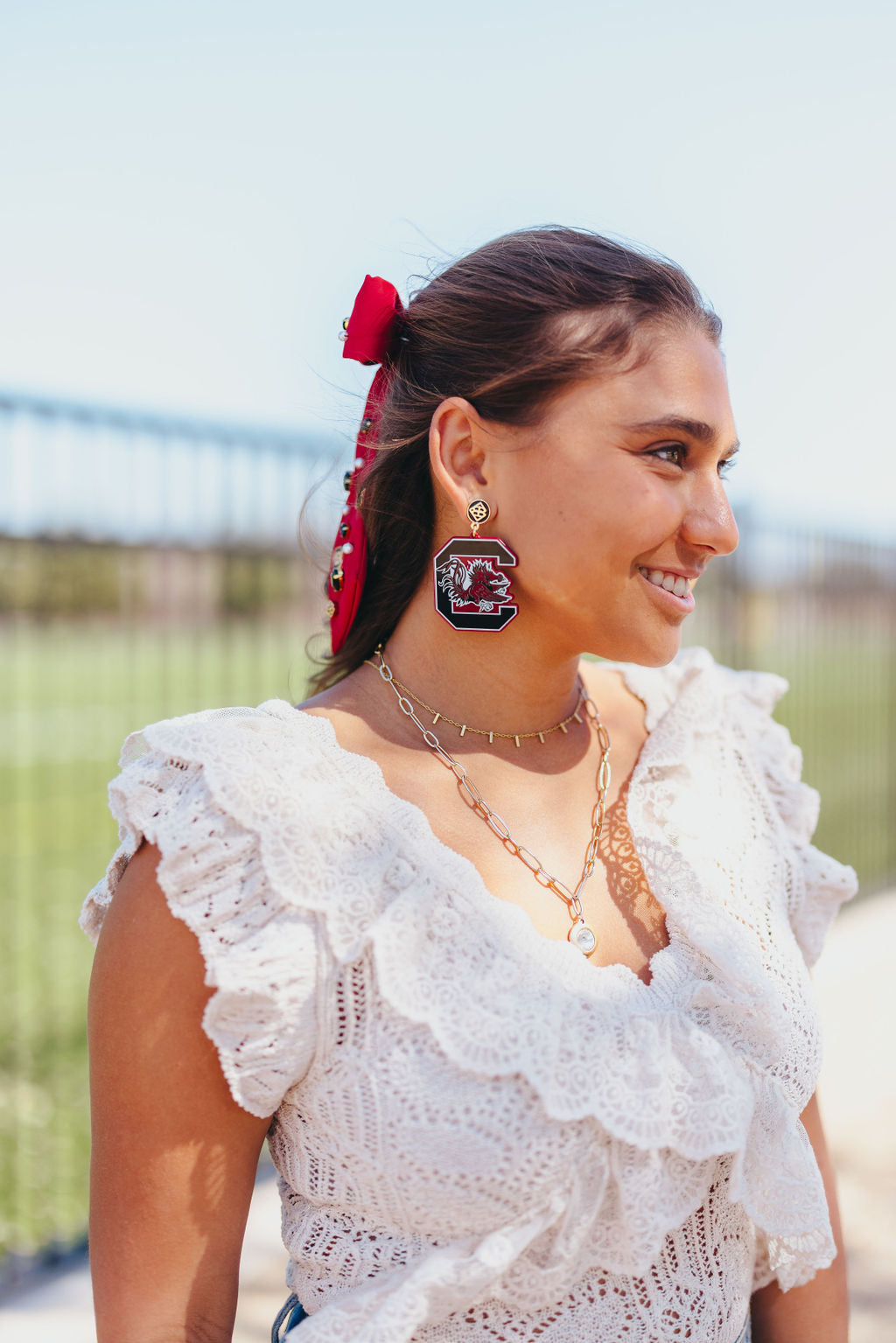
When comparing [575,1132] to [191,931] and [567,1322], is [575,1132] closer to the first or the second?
[567,1322]

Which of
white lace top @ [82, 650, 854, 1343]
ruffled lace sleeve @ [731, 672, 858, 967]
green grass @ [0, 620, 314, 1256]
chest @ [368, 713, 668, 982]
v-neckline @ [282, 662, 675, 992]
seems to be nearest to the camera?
white lace top @ [82, 650, 854, 1343]

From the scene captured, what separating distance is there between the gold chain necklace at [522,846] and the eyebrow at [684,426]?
0.53 meters

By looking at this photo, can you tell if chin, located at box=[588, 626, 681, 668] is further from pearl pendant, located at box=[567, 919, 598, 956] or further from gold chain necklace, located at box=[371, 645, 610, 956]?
pearl pendant, located at box=[567, 919, 598, 956]

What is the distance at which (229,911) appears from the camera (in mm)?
1438

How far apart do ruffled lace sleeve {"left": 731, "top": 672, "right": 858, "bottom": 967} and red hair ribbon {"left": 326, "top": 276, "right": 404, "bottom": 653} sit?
0.75 m

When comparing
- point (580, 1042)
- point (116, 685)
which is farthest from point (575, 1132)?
point (116, 685)

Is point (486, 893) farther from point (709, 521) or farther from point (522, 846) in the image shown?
point (709, 521)

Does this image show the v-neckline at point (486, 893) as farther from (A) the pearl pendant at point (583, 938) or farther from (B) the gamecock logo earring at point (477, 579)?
(B) the gamecock logo earring at point (477, 579)

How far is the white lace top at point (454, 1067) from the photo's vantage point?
1.39 metres

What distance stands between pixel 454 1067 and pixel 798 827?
855 mm

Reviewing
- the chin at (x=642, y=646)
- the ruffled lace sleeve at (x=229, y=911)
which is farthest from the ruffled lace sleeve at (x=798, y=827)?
the ruffled lace sleeve at (x=229, y=911)

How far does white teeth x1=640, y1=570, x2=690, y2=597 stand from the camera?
1.66 m

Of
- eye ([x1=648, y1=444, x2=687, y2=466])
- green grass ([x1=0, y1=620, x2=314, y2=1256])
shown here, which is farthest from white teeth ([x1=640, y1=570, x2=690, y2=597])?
green grass ([x1=0, y1=620, x2=314, y2=1256])

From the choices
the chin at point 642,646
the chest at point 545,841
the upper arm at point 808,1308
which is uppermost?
the chin at point 642,646
